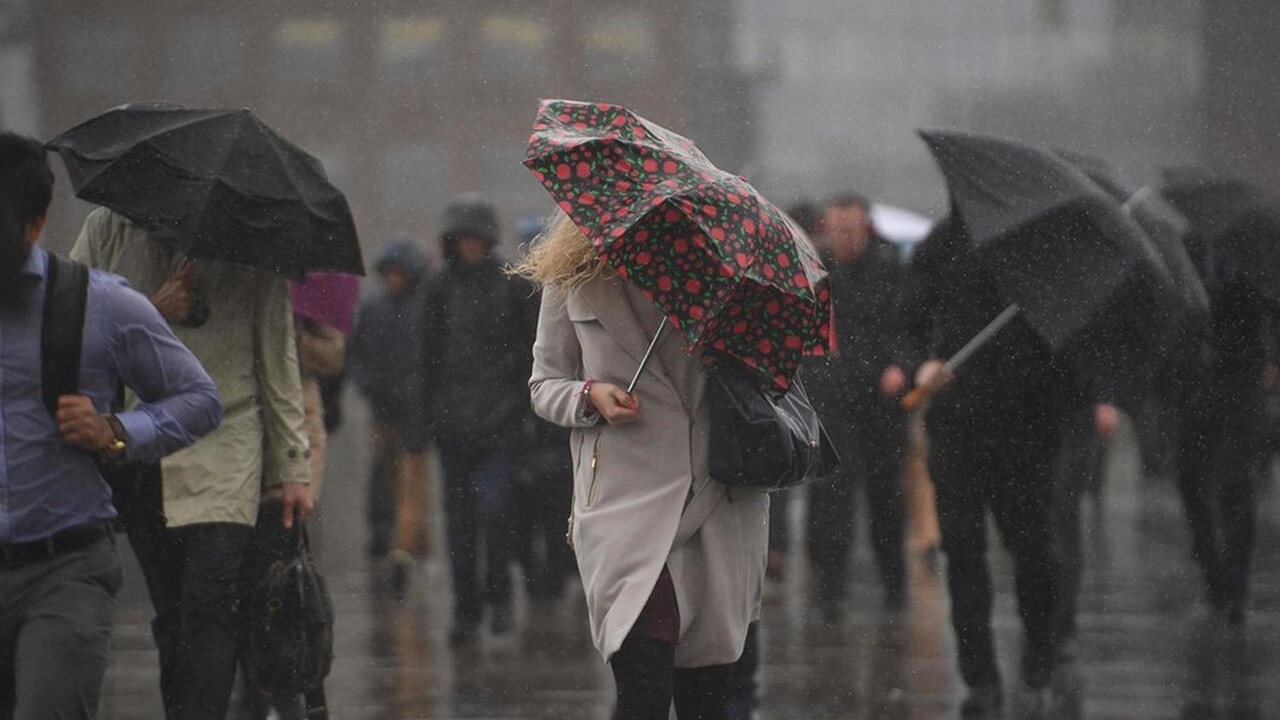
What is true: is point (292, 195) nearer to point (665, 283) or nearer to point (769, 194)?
point (665, 283)

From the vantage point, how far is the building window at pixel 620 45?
8.27 metres

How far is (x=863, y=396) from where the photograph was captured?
8.64 meters

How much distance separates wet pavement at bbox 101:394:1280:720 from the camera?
7.25m

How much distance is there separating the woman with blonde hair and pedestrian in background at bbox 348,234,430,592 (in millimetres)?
3177

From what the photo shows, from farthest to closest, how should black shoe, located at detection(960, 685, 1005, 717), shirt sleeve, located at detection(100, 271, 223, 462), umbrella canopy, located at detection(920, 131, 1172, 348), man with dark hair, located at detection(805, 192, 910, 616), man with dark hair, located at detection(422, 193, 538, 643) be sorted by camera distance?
man with dark hair, located at detection(805, 192, 910, 616) < man with dark hair, located at detection(422, 193, 538, 643) < black shoe, located at detection(960, 685, 1005, 717) < umbrella canopy, located at detection(920, 131, 1172, 348) < shirt sleeve, located at detection(100, 271, 223, 462)

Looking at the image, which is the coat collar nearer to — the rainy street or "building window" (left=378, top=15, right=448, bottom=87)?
the rainy street

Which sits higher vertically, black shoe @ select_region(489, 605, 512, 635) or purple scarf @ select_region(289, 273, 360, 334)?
purple scarf @ select_region(289, 273, 360, 334)

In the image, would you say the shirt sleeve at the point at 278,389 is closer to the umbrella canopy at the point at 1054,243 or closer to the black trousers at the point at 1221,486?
the umbrella canopy at the point at 1054,243

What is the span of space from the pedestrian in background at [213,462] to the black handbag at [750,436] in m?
1.79

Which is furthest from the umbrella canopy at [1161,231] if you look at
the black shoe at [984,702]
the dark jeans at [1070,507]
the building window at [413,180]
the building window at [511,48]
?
the building window at [413,180]

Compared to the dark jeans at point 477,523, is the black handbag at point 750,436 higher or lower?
higher

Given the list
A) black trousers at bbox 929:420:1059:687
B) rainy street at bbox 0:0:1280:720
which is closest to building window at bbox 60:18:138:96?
rainy street at bbox 0:0:1280:720

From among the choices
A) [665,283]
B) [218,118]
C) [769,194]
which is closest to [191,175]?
[218,118]

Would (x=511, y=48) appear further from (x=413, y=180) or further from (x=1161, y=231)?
(x=1161, y=231)
